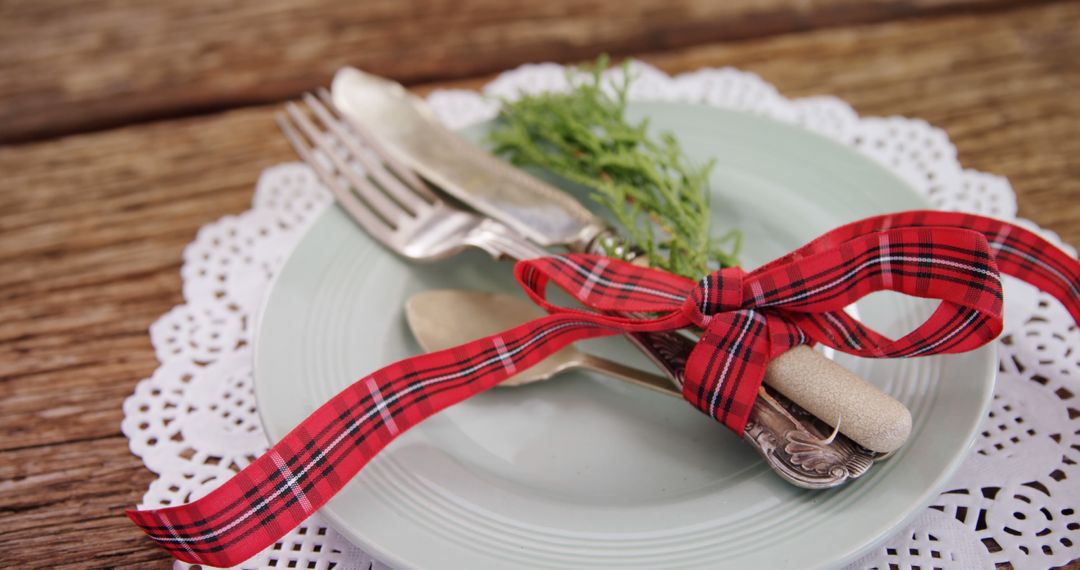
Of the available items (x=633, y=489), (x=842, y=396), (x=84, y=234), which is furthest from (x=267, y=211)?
(x=842, y=396)

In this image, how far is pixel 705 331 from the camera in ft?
2.40

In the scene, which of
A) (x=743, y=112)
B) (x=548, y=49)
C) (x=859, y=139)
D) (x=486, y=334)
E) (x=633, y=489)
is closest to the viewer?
(x=633, y=489)

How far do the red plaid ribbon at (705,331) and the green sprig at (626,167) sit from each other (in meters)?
0.11

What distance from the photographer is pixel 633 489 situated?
746 mm

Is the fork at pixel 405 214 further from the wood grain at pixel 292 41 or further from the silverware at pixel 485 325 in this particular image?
the wood grain at pixel 292 41

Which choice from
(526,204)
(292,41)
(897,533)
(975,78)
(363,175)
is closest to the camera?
(897,533)

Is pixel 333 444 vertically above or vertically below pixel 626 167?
below

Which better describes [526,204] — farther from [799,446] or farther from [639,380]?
[799,446]

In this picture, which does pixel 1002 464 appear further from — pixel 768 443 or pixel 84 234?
pixel 84 234

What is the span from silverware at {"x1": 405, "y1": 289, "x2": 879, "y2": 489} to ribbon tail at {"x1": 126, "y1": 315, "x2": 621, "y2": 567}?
0.18ft

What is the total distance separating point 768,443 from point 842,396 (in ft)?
0.24

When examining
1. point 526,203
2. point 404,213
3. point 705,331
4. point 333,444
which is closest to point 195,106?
point 404,213

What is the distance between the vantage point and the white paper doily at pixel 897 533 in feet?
2.38

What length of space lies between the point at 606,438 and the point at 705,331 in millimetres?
145
